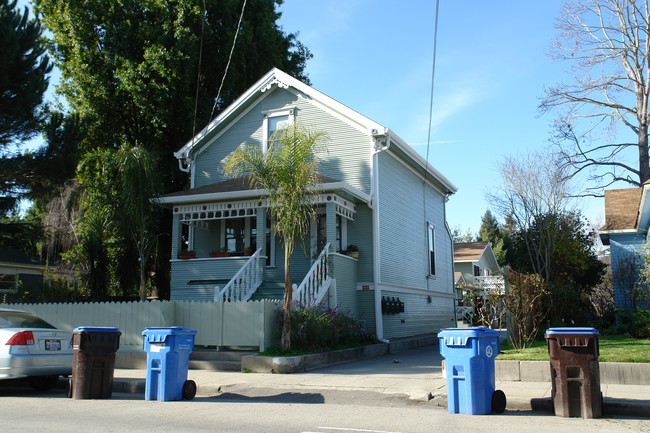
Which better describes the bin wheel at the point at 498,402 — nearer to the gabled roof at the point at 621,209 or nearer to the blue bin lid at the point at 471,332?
the blue bin lid at the point at 471,332

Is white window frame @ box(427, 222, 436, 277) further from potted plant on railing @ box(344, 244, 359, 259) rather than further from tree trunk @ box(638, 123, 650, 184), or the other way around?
tree trunk @ box(638, 123, 650, 184)

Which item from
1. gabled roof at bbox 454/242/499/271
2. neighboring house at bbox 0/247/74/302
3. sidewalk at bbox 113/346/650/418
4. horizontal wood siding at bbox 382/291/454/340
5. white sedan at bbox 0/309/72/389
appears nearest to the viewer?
sidewalk at bbox 113/346/650/418

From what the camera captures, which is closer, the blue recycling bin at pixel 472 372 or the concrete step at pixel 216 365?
the blue recycling bin at pixel 472 372

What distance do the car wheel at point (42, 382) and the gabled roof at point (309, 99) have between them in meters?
10.8

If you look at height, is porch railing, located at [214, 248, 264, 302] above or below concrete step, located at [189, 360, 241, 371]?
above

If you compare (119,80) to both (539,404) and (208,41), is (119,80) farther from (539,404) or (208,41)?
(539,404)

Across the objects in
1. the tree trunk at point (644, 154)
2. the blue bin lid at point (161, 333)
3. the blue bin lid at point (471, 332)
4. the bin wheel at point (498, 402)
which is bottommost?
the bin wheel at point (498, 402)

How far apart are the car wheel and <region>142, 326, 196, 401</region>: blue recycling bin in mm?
2483

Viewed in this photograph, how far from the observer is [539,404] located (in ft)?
24.8

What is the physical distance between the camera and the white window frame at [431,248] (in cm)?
2200

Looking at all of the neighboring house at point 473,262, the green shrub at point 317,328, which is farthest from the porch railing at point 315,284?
the neighboring house at point 473,262

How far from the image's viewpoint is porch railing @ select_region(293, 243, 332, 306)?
13273mm

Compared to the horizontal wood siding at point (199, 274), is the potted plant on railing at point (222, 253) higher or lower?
higher

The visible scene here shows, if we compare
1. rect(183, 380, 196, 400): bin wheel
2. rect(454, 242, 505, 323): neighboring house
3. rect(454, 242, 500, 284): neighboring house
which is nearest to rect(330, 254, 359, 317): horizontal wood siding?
rect(183, 380, 196, 400): bin wheel
